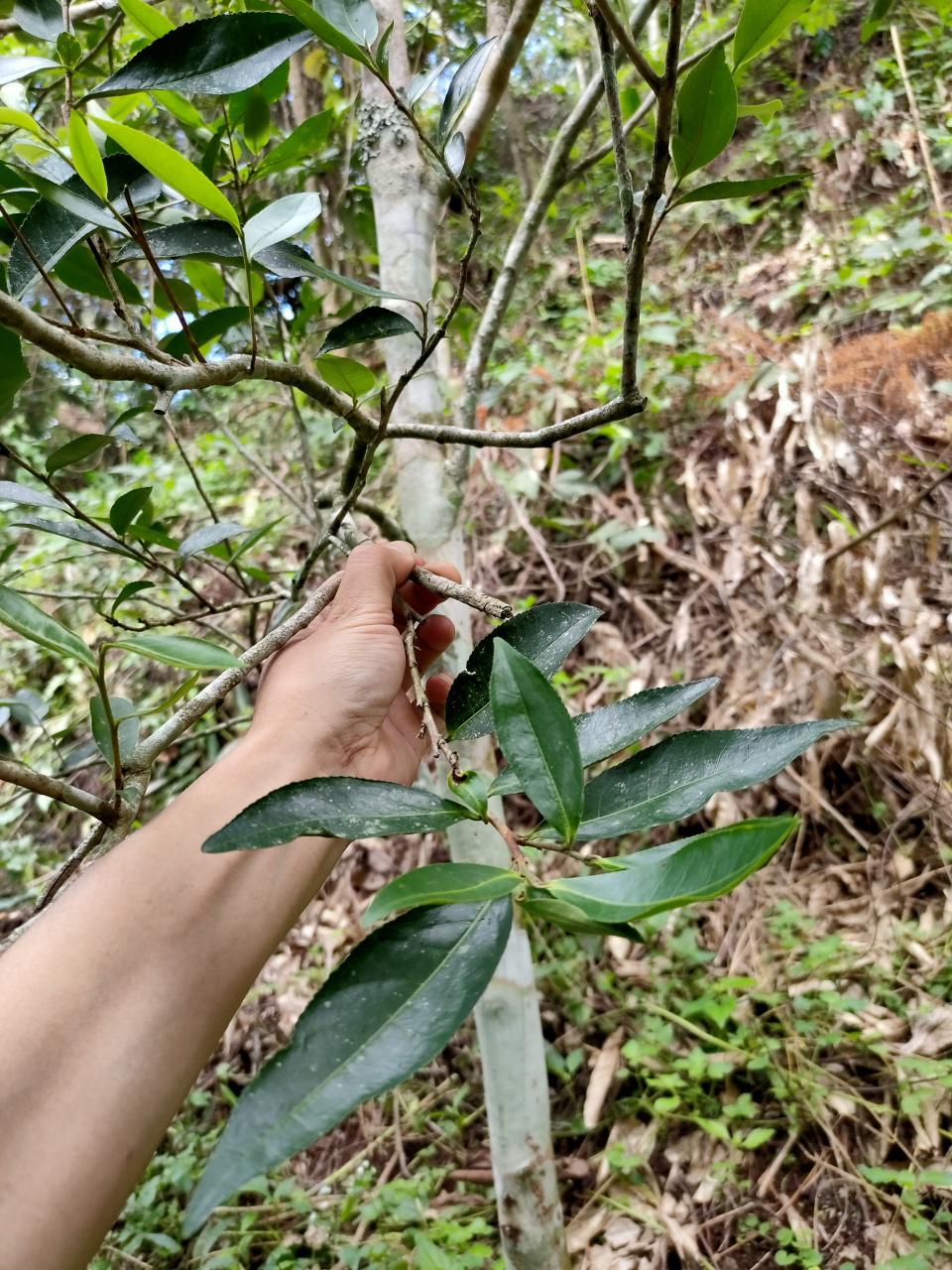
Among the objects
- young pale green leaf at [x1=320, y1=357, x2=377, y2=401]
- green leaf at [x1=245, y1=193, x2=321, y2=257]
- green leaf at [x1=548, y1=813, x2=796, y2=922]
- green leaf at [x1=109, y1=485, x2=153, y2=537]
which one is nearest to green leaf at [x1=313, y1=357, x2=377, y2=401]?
young pale green leaf at [x1=320, y1=357, x2=377, y2=401]

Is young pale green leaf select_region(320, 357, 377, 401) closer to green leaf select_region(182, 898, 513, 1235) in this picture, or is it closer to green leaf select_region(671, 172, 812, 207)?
green leaf select_region(671, 172, 812, 207)

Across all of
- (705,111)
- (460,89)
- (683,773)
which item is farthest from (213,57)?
(683,773)

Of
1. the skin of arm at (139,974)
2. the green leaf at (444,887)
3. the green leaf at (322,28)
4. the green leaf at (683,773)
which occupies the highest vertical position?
the green leaf at (322,28)

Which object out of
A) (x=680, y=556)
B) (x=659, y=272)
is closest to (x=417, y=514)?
(x=680, y=556)

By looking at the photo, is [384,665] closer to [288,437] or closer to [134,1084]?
[134,1084]

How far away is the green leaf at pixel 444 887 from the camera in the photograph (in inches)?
10.9

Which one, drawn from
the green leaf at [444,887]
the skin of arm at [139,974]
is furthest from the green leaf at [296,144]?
the green leaf at [444,887]

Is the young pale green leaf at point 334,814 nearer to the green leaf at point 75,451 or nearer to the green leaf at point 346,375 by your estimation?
the green leaf at point 346,375

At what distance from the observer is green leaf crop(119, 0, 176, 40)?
48cm

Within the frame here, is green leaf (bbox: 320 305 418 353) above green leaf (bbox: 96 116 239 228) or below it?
below

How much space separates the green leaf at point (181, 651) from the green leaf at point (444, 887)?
25 centimetres

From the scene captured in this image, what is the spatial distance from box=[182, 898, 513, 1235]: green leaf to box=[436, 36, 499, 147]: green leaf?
20.8 inches

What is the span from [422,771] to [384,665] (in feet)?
1.93

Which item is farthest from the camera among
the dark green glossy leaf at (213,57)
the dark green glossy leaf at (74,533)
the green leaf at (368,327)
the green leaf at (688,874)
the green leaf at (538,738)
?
the dark green glossy leaf at (74,533)
